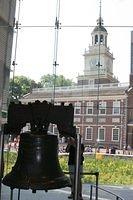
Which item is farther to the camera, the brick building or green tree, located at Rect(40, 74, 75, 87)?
the brick building

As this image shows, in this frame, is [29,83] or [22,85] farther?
[29,83]

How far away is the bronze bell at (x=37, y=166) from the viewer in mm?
1247

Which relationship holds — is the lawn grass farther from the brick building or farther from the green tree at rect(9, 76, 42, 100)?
the brick building

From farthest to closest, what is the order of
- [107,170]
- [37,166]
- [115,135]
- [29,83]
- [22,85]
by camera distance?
[115,135]
[29,83]
[22,85]
[107,170]
[37,166]

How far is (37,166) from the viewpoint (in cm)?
128

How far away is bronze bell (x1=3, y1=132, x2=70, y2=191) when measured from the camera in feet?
4.09

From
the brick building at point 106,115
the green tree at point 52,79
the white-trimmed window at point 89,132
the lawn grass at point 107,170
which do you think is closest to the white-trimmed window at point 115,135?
the brick building at point 106,115

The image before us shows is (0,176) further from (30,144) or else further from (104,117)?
(104,117)

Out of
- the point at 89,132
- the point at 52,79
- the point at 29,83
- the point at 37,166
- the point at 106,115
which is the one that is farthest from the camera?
the point at 106,115

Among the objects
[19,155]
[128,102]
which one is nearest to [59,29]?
[19,155]

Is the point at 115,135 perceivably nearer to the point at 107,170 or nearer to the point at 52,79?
the point at 107,170

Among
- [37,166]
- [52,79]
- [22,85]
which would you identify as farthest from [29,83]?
[37,166]

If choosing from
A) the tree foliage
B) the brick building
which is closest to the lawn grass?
the tree foliage

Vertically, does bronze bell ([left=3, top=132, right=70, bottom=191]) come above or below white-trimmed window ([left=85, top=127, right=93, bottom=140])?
below
